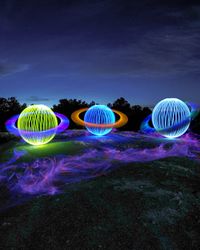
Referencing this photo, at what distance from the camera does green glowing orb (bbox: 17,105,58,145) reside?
37.5 ft

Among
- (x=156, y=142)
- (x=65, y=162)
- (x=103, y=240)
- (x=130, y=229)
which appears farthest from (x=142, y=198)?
(x=156, y=142)

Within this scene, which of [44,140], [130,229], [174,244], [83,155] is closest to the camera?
[174,244]

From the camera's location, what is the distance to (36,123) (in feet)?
37.6

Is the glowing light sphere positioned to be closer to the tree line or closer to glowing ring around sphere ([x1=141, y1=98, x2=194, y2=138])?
glowing ring around sphere ([x1=141, y1=98, x2=194, y2=138])

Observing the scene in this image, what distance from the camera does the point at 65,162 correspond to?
924 centimetres

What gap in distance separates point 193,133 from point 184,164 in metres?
7.72

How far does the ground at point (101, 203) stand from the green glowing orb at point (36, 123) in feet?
6.99

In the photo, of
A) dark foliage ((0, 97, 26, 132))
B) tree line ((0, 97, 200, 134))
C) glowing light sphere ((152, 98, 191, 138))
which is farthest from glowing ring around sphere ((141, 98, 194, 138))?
dark foliage ((0, 97, 26, 132))

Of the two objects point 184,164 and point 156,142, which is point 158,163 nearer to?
point 184,164

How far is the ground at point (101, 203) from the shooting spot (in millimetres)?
4594

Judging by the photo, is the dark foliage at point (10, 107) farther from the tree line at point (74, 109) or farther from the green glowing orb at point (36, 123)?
the green glowing orb at point (36, 123)

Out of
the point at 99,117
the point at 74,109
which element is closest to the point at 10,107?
the point at 74,109

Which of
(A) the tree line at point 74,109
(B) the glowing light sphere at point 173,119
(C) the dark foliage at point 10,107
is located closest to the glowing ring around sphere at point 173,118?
(B) the glowing light sphere at point 173,119

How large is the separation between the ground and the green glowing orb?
2129 mm
